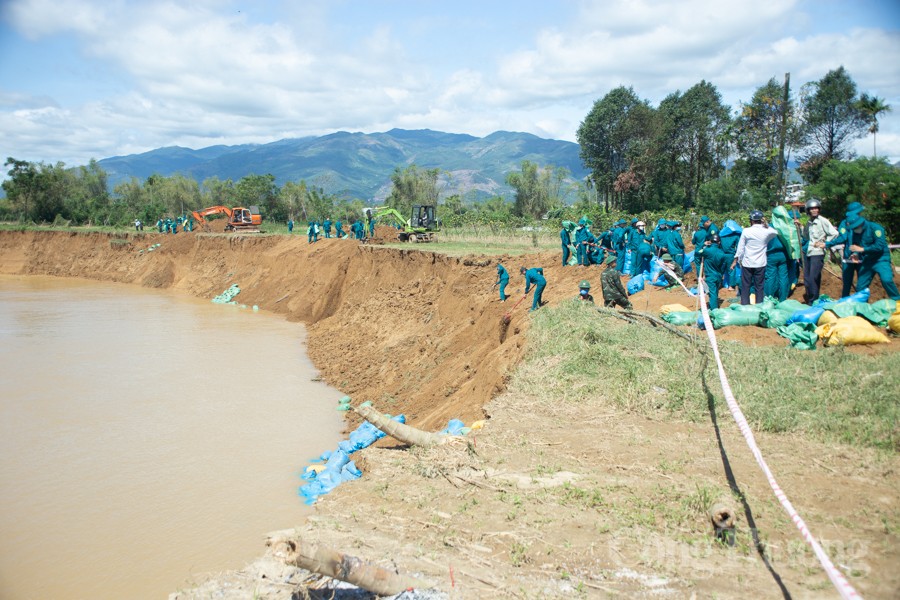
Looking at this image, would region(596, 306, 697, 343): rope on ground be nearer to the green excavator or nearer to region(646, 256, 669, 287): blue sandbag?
region(646, 256, 669, 287): blue sandbag

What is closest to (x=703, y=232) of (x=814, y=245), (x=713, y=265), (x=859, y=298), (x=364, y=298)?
(x=713, y=265)

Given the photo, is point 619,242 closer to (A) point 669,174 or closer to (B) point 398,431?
(B) point 398,431

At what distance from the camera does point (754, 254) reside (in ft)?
34.0

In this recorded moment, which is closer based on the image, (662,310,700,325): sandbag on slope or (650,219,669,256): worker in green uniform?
(662,310,700,325): sandbag on slope

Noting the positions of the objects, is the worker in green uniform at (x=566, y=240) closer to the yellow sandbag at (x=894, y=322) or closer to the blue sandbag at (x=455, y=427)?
the yellow sandbag at (x=894, y=322)

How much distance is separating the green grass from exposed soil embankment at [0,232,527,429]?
4.05 feet

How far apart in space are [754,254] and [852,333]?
2362 millimetres

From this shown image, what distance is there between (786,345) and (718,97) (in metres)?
36.6

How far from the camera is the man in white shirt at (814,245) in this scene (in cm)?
1024

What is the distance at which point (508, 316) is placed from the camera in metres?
13.4

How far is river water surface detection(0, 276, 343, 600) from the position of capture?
25.1ft

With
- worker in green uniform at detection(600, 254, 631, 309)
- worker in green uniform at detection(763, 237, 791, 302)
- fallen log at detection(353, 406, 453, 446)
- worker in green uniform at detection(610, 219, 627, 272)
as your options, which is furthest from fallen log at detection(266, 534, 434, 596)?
worker in green uniform at detection(610, 219, 627, 272)

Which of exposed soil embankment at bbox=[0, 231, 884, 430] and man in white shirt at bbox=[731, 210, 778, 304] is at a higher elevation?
man in white shirt at bbox=[731, 210, 778, 304]

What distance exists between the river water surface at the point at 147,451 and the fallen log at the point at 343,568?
3.34 m
